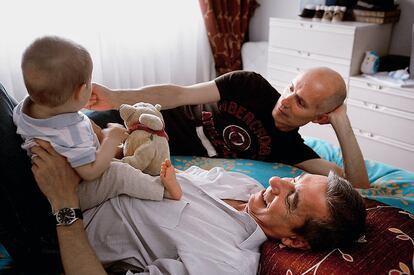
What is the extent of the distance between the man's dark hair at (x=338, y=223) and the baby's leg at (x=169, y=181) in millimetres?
412

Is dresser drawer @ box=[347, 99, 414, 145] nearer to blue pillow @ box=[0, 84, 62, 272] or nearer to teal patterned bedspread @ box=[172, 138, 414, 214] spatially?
teal patterned bedspread @ box=[172, 138, 414, 214]

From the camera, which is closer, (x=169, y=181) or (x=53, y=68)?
(x=53, y=68)

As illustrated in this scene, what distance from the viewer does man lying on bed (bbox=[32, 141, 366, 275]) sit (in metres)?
1.07

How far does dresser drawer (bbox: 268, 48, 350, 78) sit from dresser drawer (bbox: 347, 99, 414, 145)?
28 centimetres

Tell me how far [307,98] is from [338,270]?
2.87 ft

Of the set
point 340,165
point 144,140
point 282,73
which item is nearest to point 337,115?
point 340,165

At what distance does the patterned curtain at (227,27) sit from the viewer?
359cm

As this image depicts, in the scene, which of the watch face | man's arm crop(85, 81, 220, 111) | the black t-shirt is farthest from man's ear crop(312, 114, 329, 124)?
the watch face

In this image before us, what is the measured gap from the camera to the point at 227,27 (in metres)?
3.75

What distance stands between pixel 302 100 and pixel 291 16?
7.45 feet

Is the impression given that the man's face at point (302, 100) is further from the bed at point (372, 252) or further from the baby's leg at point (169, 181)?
the baby's leg at point (169, 181)

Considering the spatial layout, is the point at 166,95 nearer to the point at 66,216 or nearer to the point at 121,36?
the point at 66,216

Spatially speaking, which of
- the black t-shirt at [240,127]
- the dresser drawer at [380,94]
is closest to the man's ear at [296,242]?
the black t-shirt at [240,127]

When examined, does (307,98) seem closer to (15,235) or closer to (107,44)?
(15,235)
